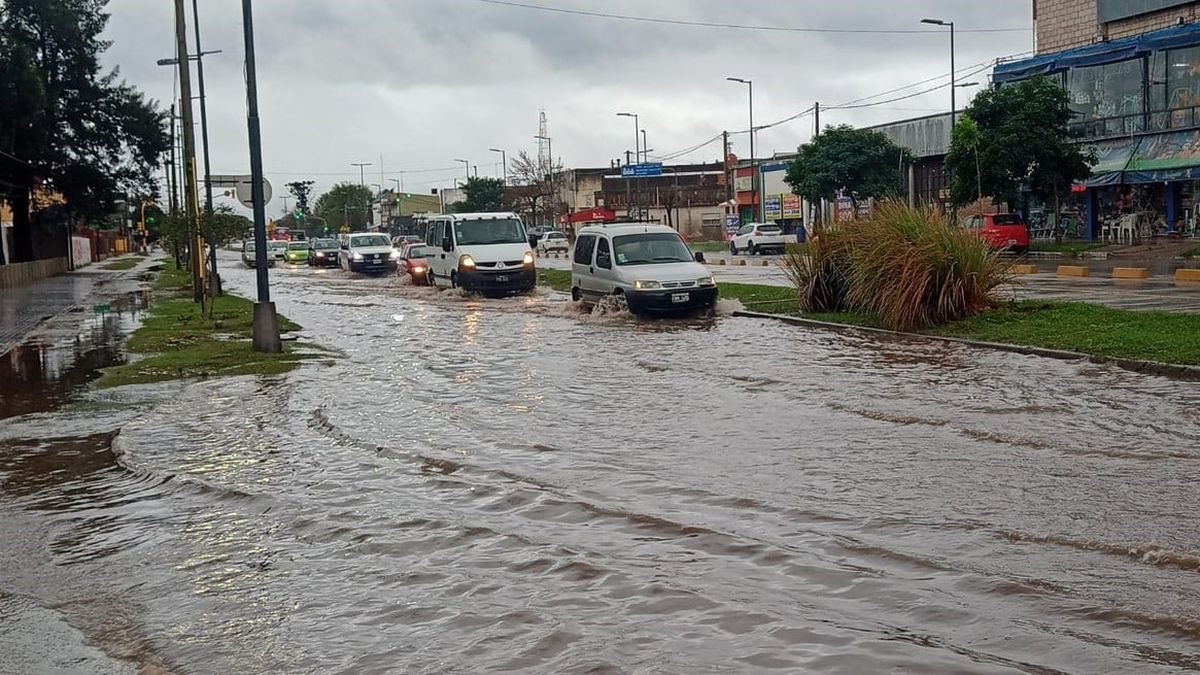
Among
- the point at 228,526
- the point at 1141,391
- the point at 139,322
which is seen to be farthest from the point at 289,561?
the point at 139,322

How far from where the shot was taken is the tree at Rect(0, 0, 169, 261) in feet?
181

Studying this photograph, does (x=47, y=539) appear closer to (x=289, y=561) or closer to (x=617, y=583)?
(x=289, y=561)

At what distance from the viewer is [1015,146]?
41.7 metres

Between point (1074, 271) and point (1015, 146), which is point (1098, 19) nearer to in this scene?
point (1015, 146)

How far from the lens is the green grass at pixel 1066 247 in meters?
42.4

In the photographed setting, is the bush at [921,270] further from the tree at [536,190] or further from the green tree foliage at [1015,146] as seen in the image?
the tree at [536,190]

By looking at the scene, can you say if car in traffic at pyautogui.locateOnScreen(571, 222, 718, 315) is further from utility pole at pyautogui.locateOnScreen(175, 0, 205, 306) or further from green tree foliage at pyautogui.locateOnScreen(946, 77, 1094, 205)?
green tree foliage at pyautogui.locateOnScreen(946, 77, 1094, 205)

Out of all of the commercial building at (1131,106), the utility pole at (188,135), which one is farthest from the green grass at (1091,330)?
the commercial building at (1131,106)

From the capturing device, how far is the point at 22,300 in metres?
36.9

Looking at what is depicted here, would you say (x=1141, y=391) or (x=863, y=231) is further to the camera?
(x=863, y=231)

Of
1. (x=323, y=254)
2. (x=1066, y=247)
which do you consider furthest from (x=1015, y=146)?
(x=323, y=254)

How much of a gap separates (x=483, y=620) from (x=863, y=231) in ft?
50.3

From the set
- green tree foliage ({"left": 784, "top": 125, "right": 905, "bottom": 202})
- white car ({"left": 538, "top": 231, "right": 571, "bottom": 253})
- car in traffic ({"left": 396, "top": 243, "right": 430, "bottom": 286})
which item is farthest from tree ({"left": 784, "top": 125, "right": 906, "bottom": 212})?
car in traffic ({"left": 396, "top": 243, "right": 430, "bottom": 286})

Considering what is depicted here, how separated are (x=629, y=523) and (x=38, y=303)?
31796 millimetres
